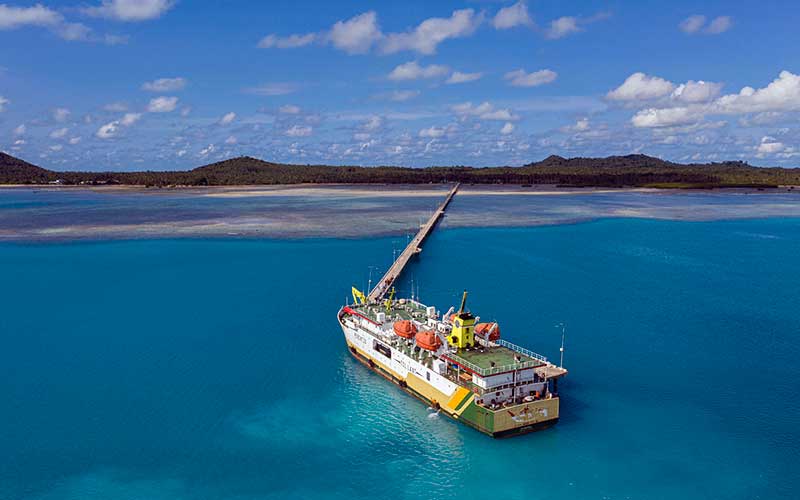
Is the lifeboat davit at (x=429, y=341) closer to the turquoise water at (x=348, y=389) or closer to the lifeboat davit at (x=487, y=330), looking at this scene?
the lifeboat davit at (x=487, y=330)

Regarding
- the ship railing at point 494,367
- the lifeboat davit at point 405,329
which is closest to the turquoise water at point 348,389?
the ship railing at point 494,367

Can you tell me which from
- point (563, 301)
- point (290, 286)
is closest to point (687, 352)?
point (563, 301)

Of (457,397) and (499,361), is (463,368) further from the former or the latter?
(499,361)

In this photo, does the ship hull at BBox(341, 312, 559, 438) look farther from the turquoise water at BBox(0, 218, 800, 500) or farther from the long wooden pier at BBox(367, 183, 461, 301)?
the long wooden pier at BBox(367, 183, 461, 301)

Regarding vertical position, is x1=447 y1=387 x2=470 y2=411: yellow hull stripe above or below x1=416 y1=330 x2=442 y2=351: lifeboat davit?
below

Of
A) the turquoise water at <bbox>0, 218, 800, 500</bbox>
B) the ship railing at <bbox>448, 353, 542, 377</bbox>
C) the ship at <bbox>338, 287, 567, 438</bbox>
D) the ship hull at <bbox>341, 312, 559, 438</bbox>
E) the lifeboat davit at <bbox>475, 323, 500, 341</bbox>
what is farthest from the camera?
the lifeboat davit at <bbox>475, 323, 500, 341</bbox>

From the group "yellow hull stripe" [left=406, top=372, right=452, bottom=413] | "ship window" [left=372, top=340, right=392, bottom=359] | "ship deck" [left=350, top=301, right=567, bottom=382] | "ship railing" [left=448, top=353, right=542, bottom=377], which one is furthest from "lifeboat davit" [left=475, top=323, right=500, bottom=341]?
"ship window" [left=372, top=340, right=392, bottom=359]
